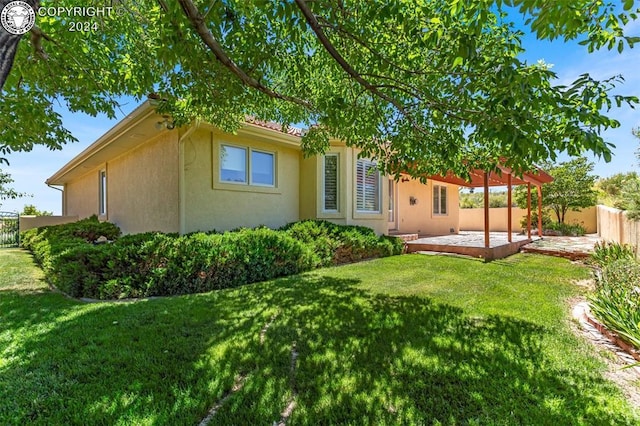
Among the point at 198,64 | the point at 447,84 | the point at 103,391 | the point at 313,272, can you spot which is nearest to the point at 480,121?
the point at 447,84

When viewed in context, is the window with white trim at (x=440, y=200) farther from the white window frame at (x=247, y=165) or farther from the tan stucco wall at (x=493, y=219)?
the white window frame at (x=247, y=165)

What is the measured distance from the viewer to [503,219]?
22.7m

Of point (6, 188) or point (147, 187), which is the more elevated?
point (6, 188)

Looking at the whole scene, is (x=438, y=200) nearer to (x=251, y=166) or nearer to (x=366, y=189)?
(x=366, y=189)

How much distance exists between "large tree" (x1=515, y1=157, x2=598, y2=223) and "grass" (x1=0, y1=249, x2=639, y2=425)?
17057mm

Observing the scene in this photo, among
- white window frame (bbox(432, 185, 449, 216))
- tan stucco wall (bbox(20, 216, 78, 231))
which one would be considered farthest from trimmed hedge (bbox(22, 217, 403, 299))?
white window frame (bbox(432, 185, 449, 216))

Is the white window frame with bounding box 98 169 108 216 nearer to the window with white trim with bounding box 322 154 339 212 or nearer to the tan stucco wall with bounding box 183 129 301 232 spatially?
the tan stucco wall with bounding box 183 129 301 232

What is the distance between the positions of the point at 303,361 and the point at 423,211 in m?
15.4

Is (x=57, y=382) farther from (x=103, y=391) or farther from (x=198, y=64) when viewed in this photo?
(x=198, y=64)

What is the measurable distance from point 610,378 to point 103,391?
15.8ft

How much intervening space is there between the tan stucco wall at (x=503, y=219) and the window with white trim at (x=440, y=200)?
6692mm

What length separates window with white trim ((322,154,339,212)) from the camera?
35.9 feet

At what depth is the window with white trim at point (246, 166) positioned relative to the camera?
9.16 m

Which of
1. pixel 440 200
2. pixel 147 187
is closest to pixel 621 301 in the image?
pixel 147 187
